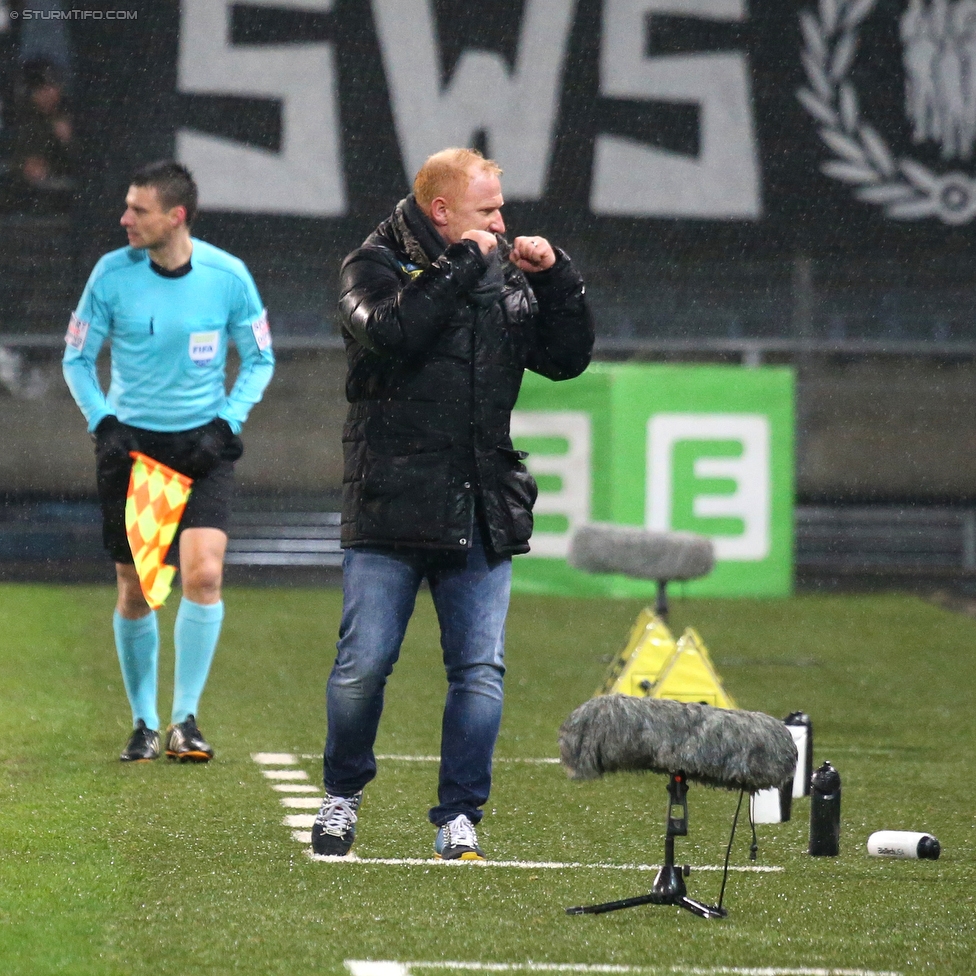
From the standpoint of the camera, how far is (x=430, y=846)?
4566 mm

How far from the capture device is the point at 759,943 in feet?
11.8

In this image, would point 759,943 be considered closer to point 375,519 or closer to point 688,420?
point 375,519

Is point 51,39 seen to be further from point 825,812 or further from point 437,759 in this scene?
point 825,812

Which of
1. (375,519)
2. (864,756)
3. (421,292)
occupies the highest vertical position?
(421,292)

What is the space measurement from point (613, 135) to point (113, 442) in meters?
7.33

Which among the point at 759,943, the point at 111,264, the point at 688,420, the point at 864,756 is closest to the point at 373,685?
the point at 759,943

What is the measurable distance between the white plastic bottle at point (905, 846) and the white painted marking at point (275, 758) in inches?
80.3

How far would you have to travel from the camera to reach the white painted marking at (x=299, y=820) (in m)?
Result: 4.84

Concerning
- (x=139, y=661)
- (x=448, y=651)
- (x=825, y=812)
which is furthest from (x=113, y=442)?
(x=825, y=812)

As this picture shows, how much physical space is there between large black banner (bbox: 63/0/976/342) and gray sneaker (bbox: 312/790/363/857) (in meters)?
8.14

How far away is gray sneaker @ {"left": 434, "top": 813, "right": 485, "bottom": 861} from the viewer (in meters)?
4.30

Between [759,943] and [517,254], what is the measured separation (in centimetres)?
157

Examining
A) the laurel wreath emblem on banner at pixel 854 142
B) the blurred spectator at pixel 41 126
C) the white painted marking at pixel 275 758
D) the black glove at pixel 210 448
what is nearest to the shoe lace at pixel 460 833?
the white painted marking at pixel 275 758

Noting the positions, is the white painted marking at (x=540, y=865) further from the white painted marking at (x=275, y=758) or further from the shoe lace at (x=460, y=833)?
the white painted marking at (x=275, y=758)
